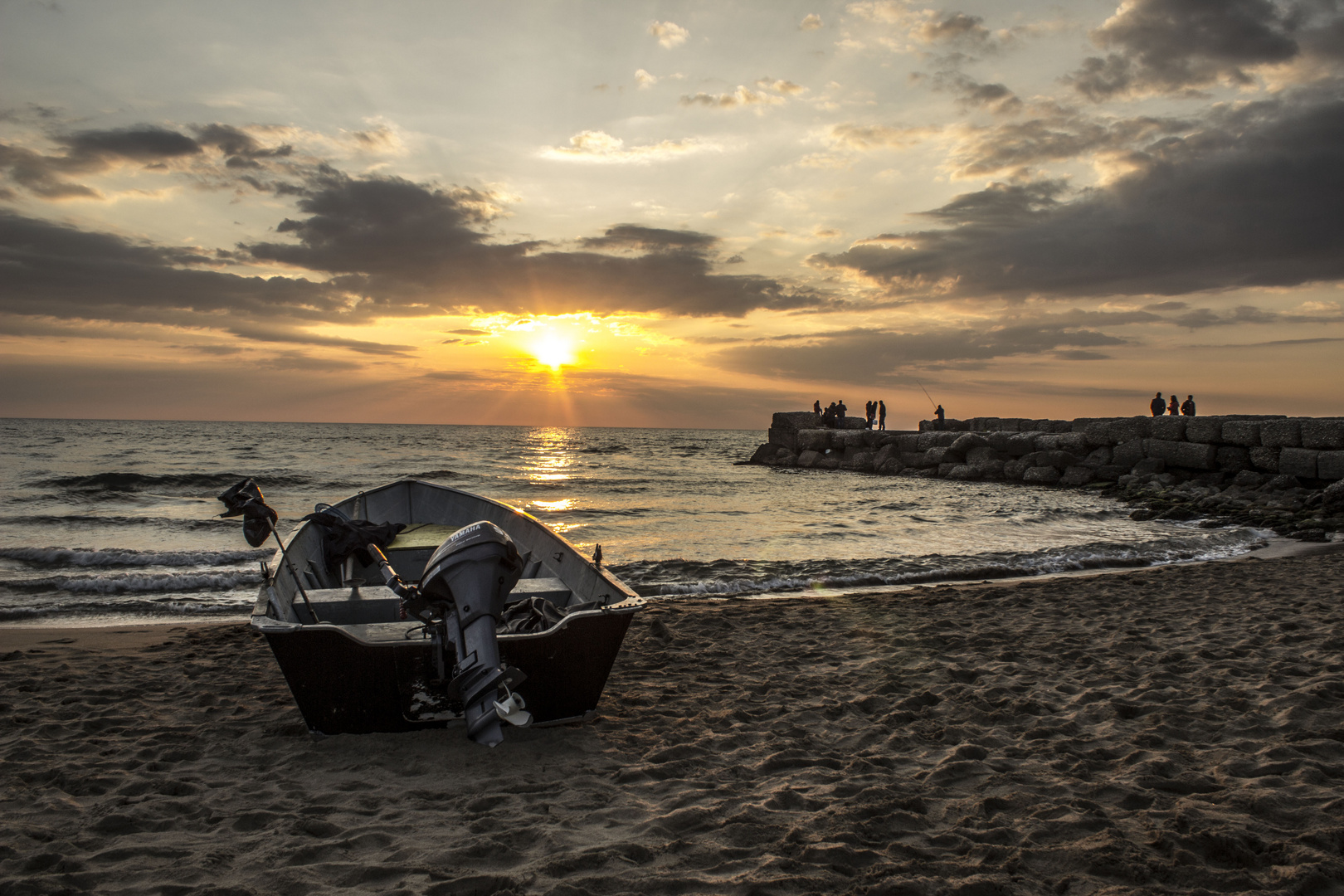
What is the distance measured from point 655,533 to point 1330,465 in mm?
15260

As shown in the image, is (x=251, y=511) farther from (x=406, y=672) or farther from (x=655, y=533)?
(x=655, y=533)

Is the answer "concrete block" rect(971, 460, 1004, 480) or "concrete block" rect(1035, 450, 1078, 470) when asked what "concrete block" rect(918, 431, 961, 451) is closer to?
"concrete block" rect(971, 460, 1004, 480)

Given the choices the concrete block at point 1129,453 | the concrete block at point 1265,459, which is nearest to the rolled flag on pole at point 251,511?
the concrete block at point 1265,459

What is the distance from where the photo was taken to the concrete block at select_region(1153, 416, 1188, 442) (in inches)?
806

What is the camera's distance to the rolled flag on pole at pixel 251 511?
13.4 ft

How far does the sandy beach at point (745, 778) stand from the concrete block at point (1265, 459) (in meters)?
14.5

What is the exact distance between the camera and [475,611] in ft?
12.1

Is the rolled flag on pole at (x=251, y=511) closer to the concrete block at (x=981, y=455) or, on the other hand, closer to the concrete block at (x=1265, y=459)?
the concrete block at (x=1265, y=459)

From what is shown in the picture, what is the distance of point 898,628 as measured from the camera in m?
6.86

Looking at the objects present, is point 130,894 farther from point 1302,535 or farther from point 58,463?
point 58,463

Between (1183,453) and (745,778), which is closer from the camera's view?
(745,778)

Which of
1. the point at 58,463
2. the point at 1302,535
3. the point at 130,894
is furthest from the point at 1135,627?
the point at 58,463

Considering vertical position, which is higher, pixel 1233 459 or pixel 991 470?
pixel 1233 459

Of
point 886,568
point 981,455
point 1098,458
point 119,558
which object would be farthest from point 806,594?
point 981,455
